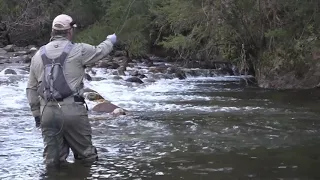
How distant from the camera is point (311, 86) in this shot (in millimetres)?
16422

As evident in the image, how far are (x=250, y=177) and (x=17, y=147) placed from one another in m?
3.28

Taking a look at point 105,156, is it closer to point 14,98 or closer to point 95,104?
point 95,104

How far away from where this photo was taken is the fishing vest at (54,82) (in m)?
5.48

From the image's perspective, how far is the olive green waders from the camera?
5559 millimetres

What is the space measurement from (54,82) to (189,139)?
9.98 feet

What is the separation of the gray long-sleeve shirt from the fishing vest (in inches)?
1.7

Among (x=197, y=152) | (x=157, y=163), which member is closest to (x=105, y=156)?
(x=157, y=163)

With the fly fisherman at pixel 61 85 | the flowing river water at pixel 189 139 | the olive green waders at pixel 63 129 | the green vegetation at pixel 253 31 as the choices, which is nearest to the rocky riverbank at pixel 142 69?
the green vegetation at pixel 253 31

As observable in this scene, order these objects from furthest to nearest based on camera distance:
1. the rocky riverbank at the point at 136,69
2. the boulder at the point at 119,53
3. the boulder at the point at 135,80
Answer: the boulder at the point at 119,53 → the rocky riverbank at the point at 136,69 → the boulder at the point at 135,80

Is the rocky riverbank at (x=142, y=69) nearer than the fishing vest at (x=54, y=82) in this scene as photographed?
No

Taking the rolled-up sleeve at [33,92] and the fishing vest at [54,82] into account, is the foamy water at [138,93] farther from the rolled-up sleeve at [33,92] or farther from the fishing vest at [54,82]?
the fishing vest at [54,82]

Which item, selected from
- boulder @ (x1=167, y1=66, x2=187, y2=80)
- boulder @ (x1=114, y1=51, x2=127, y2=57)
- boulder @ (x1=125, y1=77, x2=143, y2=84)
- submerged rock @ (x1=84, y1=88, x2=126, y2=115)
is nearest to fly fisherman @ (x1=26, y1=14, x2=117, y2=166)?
submerged rock @ (x1=84, y1=88, x2=126, y2=115)

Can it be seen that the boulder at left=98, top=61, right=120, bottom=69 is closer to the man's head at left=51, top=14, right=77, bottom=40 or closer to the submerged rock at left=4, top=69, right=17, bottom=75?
the submerged rock at left=4, top=69, right=17, bottom=75

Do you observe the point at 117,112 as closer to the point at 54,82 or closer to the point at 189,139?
the point at 189,139
